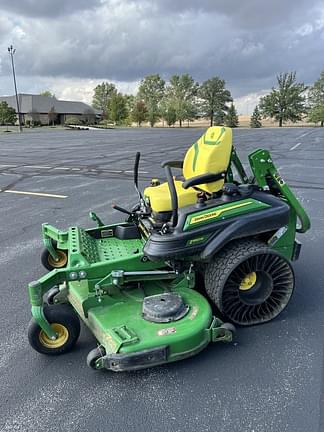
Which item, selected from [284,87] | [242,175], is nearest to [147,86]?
[284,87]

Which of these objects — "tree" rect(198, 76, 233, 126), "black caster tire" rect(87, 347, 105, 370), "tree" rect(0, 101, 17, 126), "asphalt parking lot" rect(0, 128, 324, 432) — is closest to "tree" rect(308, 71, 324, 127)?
"tree" rect(198, 76, 233, 126)

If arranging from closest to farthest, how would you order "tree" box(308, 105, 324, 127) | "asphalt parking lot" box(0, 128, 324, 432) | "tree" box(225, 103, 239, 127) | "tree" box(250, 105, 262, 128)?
"asphalt parking lot" box(0, 128, 324, 432), "tree" box(250, 105, 262, 128), "tree" box(308, 105, 324, 127), "tree" box(225, 103, 239, 127)

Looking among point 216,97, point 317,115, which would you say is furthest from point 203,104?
point 317,115

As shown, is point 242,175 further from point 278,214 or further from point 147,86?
point 147,86

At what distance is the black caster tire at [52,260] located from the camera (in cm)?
372

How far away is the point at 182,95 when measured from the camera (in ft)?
262

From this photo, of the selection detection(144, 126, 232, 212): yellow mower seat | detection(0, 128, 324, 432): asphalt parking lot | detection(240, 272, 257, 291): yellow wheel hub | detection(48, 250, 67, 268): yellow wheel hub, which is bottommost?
detection(0, 128, 324, 432): asphalt parking lot

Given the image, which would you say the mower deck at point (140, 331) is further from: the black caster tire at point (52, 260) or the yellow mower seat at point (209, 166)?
the black caster tire at point (52, 260)

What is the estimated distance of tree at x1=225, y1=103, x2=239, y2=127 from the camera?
7271 centimetres

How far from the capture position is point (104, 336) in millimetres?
2389

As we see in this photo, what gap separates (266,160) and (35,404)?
2483mm

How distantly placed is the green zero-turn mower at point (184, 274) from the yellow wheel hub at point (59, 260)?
0.47 metres

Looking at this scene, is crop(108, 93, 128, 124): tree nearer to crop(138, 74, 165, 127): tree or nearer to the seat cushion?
crop(138, 74, 165, 127): tree

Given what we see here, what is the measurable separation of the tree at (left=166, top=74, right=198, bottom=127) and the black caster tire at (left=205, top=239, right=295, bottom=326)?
76143mm
